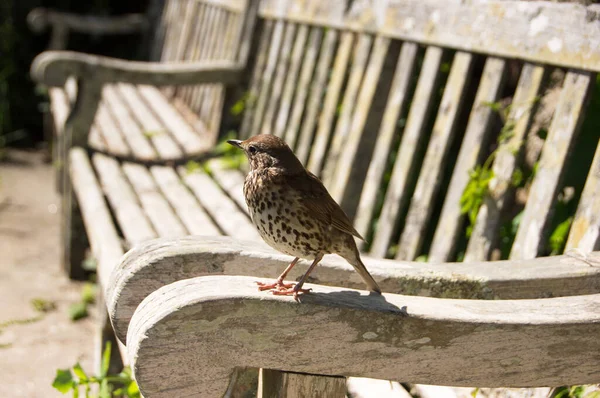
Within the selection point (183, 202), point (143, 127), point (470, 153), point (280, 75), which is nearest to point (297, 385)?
point (470, 153)

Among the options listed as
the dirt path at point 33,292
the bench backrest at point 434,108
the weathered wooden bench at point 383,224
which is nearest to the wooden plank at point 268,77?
the weathered wooden bench at point 383,224

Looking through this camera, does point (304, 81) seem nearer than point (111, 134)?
Yes

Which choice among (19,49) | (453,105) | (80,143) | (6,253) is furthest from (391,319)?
(19,49)

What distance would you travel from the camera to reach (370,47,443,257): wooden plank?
2.71m

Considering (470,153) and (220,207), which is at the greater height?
(470,153)

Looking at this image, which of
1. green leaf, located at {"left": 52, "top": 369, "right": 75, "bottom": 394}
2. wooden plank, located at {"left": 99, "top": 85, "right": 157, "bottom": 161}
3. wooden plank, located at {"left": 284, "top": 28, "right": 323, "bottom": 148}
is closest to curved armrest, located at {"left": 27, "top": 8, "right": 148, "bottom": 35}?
wooden plank, located at {"left": 99, "top": 85, "right": 157, "bottom": 161}

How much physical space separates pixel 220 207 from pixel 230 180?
51 centimetres

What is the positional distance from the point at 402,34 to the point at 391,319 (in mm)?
1695

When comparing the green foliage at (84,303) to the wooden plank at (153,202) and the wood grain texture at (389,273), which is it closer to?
the wooden plank at (153,202)

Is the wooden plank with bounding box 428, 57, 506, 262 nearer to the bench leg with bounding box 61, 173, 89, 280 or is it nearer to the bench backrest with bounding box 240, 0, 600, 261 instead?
the bench backrest with bounding box 240, 0, 600, 261

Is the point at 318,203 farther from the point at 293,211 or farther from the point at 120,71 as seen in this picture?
the point at 120,71

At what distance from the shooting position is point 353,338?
1.50 meters

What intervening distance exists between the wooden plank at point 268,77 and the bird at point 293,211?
8.23ft

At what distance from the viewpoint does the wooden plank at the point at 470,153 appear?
2398mm
